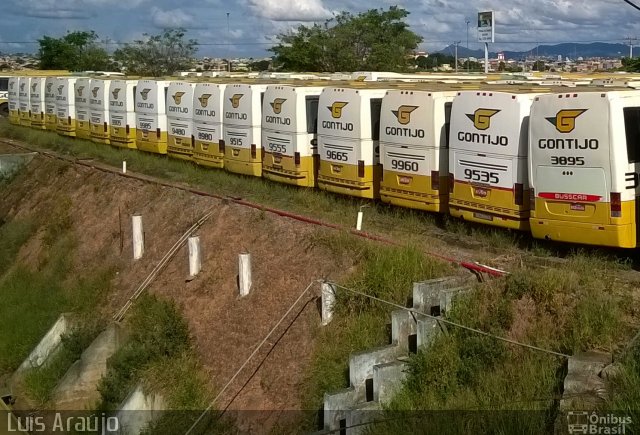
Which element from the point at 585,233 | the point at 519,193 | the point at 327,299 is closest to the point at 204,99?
the point at 519,193

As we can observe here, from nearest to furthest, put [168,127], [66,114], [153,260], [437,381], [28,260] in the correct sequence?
[437,381], [153,260], [28,260], [168,127], [66,114]

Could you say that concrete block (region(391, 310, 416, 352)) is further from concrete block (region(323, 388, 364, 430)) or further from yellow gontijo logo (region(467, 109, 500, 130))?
yellow gontijo logo (region(467, 109, 500, 130))

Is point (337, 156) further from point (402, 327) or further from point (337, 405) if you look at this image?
point (337, 405)

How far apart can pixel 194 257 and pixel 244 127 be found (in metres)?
5.36

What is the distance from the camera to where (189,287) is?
48.2 ft

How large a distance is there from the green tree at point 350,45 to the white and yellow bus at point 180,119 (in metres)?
29.2

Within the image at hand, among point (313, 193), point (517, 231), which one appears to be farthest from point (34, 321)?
point (517, 231)

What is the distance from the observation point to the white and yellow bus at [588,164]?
1103 centimetres

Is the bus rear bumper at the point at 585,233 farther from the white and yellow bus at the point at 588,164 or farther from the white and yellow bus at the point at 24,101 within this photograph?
the white and yellow bus at the point at 24,101

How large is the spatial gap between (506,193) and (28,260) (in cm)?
1324

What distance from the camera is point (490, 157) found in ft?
42.0

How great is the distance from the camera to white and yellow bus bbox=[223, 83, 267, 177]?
19203 millimetres

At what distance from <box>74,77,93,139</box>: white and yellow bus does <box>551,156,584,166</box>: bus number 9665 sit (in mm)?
21067

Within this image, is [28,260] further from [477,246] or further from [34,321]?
[477,246]
